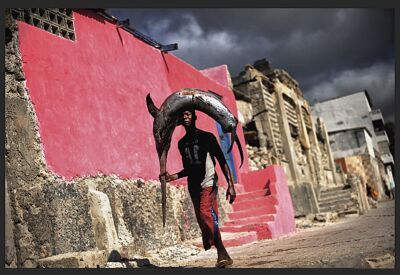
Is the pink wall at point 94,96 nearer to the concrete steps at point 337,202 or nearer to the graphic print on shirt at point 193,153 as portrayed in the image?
the graphic print on shirt at point 193,153

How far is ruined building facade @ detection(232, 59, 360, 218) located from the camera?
612 inches

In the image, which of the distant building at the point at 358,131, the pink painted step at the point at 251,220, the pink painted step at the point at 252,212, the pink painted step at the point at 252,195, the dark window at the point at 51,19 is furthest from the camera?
the distant building at the point at 358,131

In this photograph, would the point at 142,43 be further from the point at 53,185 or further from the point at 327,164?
the point at 327,164

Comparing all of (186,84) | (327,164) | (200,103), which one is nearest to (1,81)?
(200,103)

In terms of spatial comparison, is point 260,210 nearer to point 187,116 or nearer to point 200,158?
point 200,158

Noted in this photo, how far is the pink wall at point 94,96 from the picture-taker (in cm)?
566

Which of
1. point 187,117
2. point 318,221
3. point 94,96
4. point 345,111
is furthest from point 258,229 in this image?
point 345,111

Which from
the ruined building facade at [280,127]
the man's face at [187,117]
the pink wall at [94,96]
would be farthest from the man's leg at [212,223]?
the ruined building facade at [280,127]

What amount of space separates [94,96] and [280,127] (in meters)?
11.2

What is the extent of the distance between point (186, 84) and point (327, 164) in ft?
51.7

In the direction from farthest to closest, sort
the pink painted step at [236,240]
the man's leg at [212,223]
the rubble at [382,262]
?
the pink painted step at [236,240] → the man's leg at [212,223] → the rubble at [382,262]

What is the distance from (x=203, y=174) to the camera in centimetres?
439

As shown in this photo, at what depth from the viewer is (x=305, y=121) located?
71.1 ft

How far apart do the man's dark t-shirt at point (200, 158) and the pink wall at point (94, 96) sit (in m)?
1.98
